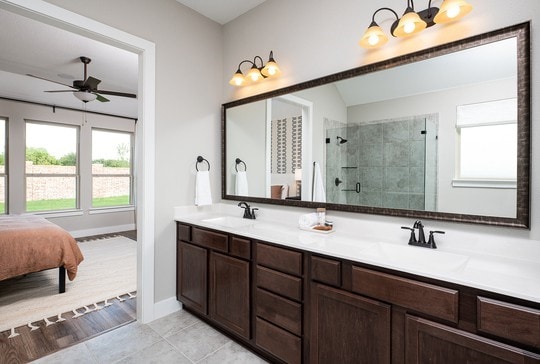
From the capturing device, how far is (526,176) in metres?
1.36

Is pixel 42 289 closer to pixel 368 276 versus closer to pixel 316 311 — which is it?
pixel 316 311

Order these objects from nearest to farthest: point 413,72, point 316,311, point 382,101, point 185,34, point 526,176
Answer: point 526,176 < point 316,311 < point 413,72 < point 382,101 < point 185,34

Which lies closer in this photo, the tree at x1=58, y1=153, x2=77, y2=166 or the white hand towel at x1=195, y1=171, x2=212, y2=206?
the white hand towel at x1=195, y1=171, x2=212, y2=206

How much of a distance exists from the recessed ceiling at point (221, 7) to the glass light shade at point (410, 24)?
1451 millimetres

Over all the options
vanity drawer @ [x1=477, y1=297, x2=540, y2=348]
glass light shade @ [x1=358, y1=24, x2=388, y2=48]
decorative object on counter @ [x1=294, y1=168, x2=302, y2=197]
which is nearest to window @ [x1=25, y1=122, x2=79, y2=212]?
decorative object on counter @ [x1=294, y1=168, x2=302, y2=197]

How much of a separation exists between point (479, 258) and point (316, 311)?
915 mm

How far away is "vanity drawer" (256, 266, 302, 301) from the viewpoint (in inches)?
66.1

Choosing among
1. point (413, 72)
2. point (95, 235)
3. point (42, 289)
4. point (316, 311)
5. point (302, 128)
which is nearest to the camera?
point (316, 311)

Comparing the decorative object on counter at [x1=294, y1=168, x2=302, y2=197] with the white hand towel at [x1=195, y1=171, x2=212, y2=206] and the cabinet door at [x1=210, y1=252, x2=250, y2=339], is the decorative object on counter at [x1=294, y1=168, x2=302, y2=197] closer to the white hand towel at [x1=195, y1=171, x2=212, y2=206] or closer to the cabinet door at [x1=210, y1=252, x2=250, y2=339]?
the cabinet door at [x1=210, y1=252, x2=250, y2=339]

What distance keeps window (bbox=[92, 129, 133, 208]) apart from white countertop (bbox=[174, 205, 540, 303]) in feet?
14.9

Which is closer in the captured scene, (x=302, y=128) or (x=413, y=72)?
(x=413, y=72)

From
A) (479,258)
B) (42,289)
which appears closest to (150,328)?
(42,289)

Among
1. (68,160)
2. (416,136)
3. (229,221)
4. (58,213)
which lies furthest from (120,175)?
(416,136)

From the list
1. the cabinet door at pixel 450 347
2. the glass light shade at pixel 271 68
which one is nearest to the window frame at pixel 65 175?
the glass light shade at pixel 271 68
